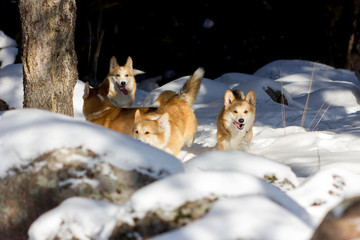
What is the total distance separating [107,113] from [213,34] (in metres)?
8.09

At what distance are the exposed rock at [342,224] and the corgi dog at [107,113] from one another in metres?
3.32

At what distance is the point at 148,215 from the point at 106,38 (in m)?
10.8

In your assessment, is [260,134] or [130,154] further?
[260,134]

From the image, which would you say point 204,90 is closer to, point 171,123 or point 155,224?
point 171,123

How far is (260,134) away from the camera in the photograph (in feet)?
20.2

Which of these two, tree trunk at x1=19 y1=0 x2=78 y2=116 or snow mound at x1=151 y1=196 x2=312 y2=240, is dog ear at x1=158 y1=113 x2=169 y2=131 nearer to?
tree trunk at x1=19 y1=0 x2=78 y2=116

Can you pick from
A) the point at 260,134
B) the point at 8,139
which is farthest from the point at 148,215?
the point at 260,134

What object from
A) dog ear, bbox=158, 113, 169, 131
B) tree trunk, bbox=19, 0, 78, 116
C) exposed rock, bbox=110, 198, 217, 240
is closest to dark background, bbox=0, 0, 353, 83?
tree trunk, bbox=19, 0, 78, 116

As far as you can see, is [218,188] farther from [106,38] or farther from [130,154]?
[106,38]

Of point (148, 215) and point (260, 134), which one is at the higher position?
point (148, 215)

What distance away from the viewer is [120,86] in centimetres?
755

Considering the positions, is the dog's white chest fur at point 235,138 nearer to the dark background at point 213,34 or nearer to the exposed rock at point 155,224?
the exposed rock at point 155,224

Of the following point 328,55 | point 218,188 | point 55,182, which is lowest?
point 328,55

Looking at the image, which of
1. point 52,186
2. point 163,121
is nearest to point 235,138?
point 163,121
